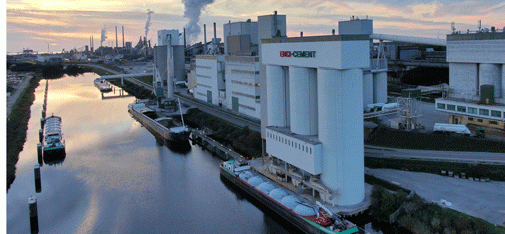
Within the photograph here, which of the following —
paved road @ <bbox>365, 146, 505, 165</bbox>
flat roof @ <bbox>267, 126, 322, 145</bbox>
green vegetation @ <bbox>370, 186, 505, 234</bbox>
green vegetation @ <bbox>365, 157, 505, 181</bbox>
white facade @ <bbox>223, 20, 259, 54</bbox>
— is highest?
white facade @ <bbox>223, 20, 259, 54</bbox>

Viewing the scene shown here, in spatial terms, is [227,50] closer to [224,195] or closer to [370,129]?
[370,129]

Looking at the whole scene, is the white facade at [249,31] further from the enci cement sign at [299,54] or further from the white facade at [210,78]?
the enci cement sign at [299,54]

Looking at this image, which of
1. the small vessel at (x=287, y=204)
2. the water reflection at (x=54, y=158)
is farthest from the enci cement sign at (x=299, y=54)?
the water reflection at (x=54, y=158)

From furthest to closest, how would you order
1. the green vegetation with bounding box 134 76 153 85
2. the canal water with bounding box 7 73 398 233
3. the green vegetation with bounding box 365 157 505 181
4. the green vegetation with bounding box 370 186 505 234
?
1. the green vegetation with bounding box 134 76 153 85
2. the green vegetation with bounding box 365 157 505 181
3. the canal water with bounding box 7 73 398 233
4. the green vegetation with bounding box 370 186 505 234

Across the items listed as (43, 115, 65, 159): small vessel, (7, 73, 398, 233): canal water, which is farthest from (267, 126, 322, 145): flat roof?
(43, 115, 65, 159): small vessel

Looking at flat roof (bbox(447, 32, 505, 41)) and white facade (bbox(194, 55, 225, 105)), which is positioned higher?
flat roof (bbox(447, 32, 505, 41))

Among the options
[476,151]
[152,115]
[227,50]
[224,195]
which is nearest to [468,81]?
[476,151]

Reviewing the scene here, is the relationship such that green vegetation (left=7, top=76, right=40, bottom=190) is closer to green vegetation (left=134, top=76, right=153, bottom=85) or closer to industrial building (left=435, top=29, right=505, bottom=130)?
green vegetation (left=134, top=76, right=153, bottom=85)

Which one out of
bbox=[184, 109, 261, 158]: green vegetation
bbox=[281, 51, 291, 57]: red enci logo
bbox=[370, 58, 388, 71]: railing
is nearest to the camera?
bbox=[281, 51, 291, 57]: red enci logo
